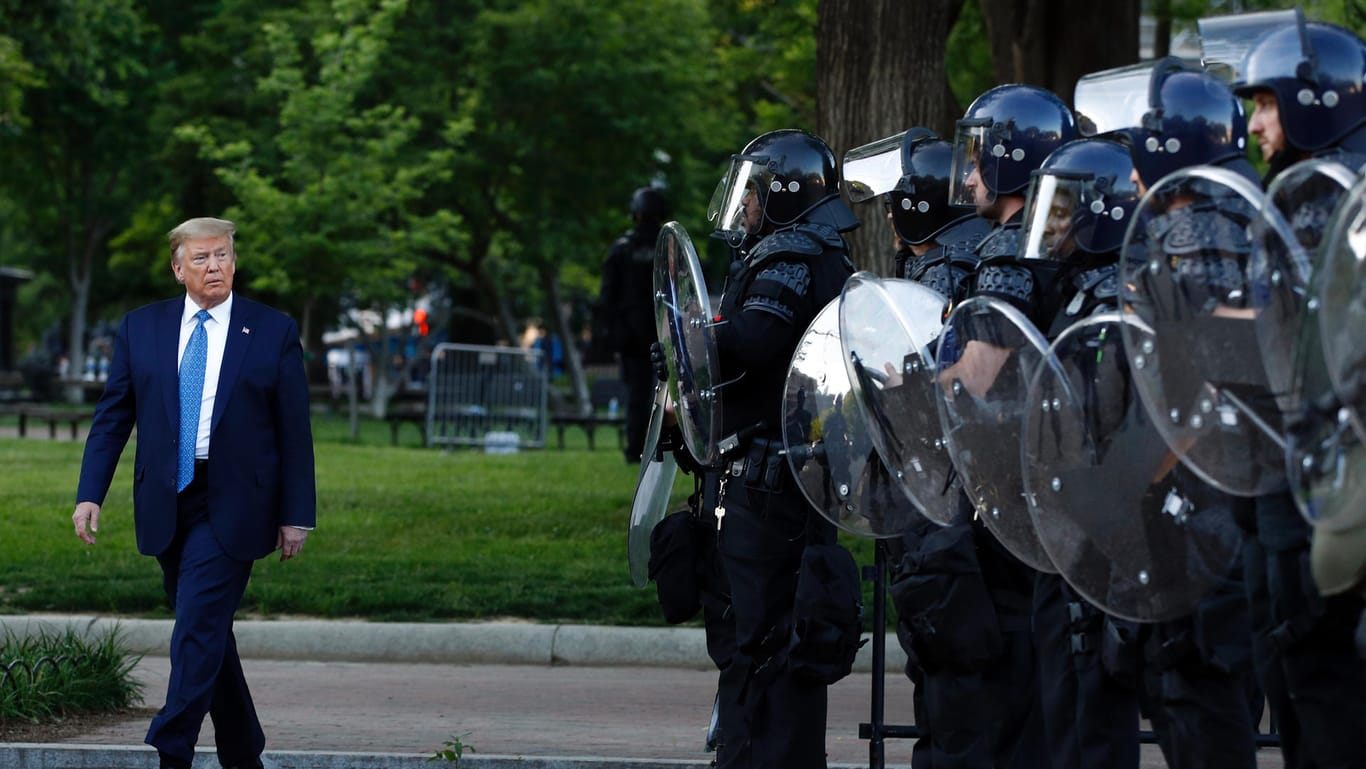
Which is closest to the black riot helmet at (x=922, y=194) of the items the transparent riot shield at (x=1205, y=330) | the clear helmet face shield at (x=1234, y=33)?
the clear helmet face shield at (x=1234, y=33)

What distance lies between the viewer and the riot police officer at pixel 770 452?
17.7ft

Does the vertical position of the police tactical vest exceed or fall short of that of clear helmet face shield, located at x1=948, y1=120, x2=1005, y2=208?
it falls short

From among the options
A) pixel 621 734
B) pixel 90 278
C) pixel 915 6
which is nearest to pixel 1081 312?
pixel 621 734

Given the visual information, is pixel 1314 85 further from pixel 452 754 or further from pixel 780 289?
pixel 452 754

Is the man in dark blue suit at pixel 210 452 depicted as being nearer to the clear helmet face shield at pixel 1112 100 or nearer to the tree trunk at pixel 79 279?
the clear helmet face shield at pixel 1112 100

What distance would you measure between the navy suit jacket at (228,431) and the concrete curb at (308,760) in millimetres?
771

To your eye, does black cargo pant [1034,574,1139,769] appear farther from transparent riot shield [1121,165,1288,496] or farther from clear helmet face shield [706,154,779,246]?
clear helmet face shield [706,154,779,246]

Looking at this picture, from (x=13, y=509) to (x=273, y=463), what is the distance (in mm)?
7753

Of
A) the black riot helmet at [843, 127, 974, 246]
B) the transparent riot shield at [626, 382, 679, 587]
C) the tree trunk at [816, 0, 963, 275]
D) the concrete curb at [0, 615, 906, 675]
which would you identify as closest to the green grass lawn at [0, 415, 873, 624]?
the concrete curb at [0, 615, 906, 675]

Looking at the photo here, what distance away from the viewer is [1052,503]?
165 inches

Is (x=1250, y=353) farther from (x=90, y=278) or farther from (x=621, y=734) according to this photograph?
(x=90, y=278)

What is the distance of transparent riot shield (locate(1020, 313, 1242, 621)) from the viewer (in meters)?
4.08

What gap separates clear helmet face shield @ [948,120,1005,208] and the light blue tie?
246 centimetres

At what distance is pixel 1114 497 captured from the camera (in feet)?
13.5
